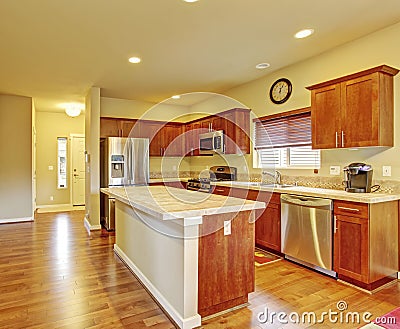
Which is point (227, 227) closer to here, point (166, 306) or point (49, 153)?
point (166, 306)

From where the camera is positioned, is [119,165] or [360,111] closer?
[360,111]

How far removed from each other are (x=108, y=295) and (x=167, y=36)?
285 centimetres

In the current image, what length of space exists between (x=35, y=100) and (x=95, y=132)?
7.49 feet

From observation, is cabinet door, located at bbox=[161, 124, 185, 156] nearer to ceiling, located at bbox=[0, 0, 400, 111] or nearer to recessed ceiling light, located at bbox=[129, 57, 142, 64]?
ceiling, located at bbox=[0, 0, 400, 111]

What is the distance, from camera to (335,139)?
127 inches

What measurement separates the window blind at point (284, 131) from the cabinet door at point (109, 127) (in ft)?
9.62

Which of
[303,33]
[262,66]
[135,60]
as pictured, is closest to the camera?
[303,33]

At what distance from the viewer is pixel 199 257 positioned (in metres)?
2.17

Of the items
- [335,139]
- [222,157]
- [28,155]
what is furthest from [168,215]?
[28,155]

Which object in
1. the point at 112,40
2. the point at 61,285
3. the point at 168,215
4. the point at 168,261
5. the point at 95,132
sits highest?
the point at 112,40

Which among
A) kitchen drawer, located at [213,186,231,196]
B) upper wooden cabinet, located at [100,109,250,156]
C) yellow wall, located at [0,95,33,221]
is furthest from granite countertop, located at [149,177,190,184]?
yellow wall, located at [0,95,33,221]

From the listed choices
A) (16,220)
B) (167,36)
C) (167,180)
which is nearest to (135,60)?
(167,36)

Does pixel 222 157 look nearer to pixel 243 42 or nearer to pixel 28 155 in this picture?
pixel 243 42

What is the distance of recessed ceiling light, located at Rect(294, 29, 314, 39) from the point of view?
312 centimetres
